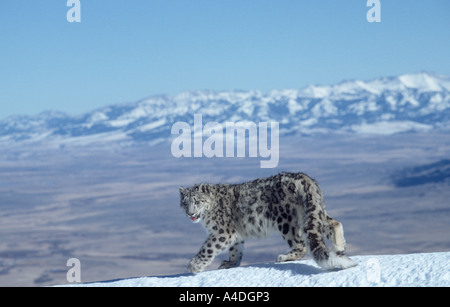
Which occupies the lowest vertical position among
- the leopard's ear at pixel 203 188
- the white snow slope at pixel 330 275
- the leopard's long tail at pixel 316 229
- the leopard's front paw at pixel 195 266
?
the leopard's front paw at pixel 195 266

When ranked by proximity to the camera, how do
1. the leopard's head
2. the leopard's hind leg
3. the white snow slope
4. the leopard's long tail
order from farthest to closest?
the leopard's head, the leopard's hind leg, the leopard's long tail, the white snow slope

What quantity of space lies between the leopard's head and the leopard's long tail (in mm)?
2170

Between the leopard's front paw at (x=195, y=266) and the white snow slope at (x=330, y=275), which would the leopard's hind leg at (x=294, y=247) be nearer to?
the white snow slope at (x=330, y=275)

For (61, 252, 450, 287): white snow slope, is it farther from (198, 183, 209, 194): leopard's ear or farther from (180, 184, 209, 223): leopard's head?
(198, 183, 209, 194): leopard's ear

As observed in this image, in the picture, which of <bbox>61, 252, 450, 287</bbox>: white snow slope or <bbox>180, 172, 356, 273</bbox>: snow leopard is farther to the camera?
<bbox>180, 172, 356, 273</bbox>: snow leopard

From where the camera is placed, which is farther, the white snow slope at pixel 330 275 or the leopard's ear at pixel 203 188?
the leopard's ear at pixel 203 188

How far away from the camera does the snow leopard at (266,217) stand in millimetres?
10117

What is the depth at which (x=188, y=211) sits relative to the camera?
11703mm

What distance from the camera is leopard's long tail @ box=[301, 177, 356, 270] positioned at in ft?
31.1

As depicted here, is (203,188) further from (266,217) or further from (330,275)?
(330,275)

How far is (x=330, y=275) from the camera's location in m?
9.23

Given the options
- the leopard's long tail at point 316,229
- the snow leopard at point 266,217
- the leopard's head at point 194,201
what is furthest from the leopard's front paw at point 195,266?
the leopard's long tail at point 316,229

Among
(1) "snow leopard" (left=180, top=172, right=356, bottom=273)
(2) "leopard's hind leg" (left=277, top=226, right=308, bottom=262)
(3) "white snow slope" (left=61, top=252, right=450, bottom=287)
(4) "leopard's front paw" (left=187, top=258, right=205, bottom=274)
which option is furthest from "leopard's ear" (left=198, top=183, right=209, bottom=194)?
(2) "leopard's hind leg" (left=277, top=226, right=308, bottom=262)
